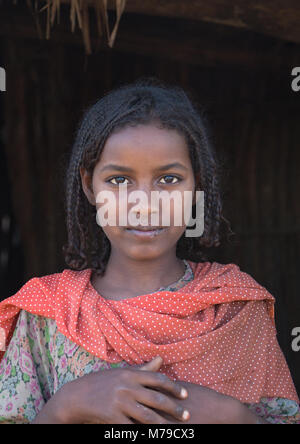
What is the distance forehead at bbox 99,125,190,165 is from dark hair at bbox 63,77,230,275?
0.03 metres

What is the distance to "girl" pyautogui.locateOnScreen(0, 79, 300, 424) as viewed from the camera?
1.71 meters

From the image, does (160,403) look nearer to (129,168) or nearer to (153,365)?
(153,365)

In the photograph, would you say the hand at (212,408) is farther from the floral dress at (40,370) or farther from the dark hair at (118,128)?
the dark hair at (118,128)

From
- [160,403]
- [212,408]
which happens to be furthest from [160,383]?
[212,408]

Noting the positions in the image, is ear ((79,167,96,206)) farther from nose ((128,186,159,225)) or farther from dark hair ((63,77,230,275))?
nose ((128,186,159,225))

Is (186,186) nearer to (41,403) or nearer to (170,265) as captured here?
(170,265)

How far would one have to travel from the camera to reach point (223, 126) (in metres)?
3.89

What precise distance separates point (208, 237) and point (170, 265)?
208 mm

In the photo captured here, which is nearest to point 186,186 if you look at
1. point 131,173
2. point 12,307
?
point 131,173

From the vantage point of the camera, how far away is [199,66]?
3850 mm

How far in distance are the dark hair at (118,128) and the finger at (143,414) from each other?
0.59 metres

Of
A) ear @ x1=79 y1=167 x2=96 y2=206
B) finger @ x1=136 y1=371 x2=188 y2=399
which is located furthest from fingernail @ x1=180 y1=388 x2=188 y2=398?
ear @ x1=79 y1=167 x2=96 y2=206

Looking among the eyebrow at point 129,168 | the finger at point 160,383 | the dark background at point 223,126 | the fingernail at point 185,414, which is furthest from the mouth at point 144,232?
the dark background at point 223,126

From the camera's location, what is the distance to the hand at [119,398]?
5.32ft
